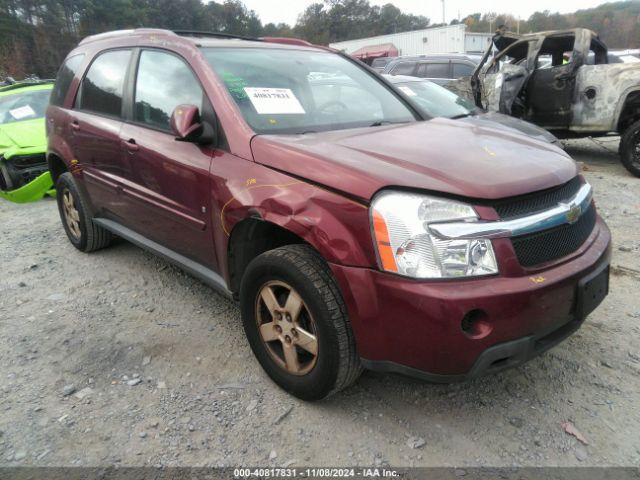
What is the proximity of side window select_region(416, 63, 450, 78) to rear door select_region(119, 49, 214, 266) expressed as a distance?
985 cm

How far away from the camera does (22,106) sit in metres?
7.71

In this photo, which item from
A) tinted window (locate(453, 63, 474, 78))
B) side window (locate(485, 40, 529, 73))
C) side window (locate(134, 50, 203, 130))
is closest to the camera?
side window (locate(134, 50, 203, 130))

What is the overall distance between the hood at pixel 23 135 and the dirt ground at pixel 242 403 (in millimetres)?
4034

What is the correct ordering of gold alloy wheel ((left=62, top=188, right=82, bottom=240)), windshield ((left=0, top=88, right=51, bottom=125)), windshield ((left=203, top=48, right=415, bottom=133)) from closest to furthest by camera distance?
windshield ((left=203, top=48, right=415, bottom=133))
gold alloy wheel ((left=62, top=188, right=82, bottom=240))
windshield ((left=0, top=88, right=51, bottom=125))

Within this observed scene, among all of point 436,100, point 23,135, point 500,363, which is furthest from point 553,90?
point 23,135

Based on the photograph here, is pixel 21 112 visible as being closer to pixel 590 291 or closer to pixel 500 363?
pixel 500 363

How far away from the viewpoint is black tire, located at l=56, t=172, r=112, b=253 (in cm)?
418

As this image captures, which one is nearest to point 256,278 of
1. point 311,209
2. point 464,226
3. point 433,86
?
point 311,209

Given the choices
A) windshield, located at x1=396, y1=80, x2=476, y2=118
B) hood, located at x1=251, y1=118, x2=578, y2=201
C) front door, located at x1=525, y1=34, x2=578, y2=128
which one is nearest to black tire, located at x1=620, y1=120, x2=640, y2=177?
front door, located at x1=525, y1=34, x2=578, y2=128

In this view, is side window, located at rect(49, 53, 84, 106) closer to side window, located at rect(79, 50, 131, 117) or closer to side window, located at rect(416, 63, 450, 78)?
side window, located at rect(79, 50, 131, 117)

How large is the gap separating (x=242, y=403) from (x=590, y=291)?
5.66 feet

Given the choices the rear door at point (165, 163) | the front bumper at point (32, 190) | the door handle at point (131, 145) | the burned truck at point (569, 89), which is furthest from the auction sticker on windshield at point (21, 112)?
the burned truck at point (569, 89)

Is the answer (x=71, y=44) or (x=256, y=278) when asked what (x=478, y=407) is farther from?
(x=71, y=44)

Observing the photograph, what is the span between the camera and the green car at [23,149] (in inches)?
229
